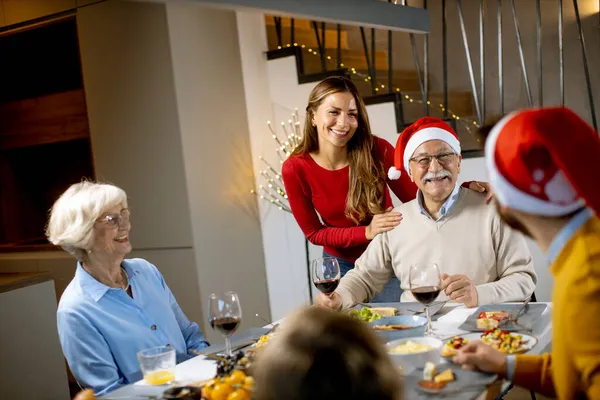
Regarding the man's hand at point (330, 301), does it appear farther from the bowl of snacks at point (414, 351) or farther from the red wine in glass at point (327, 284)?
the bowl of snacks at point (414, 351)

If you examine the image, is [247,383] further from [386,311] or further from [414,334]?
[386,311]

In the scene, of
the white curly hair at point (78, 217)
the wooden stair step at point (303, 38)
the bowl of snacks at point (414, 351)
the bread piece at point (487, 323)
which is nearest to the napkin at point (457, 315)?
the bread piece at point (487, 323)

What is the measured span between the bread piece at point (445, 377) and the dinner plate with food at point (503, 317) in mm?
377

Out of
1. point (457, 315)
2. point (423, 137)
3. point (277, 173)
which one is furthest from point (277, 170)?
point (457, 315)

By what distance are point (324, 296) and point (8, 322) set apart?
1.46 m

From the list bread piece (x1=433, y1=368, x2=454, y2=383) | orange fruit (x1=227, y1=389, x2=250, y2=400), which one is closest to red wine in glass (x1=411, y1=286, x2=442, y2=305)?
bread piece (x1=433, y1=368, x2=454, y2=383)

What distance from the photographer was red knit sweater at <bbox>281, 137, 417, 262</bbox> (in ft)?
9.98

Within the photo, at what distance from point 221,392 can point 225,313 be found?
36 cm

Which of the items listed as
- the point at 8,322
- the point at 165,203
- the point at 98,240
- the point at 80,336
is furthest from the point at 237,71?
the point at 80,336

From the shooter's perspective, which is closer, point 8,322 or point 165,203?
point 8,322

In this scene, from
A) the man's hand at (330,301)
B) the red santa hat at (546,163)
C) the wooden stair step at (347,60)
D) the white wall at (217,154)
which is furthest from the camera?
the wooden stair step at (347,60)

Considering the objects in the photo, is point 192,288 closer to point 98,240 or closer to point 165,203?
point 165,203

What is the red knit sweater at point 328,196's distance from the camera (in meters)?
3.04

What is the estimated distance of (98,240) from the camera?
2139 mm
